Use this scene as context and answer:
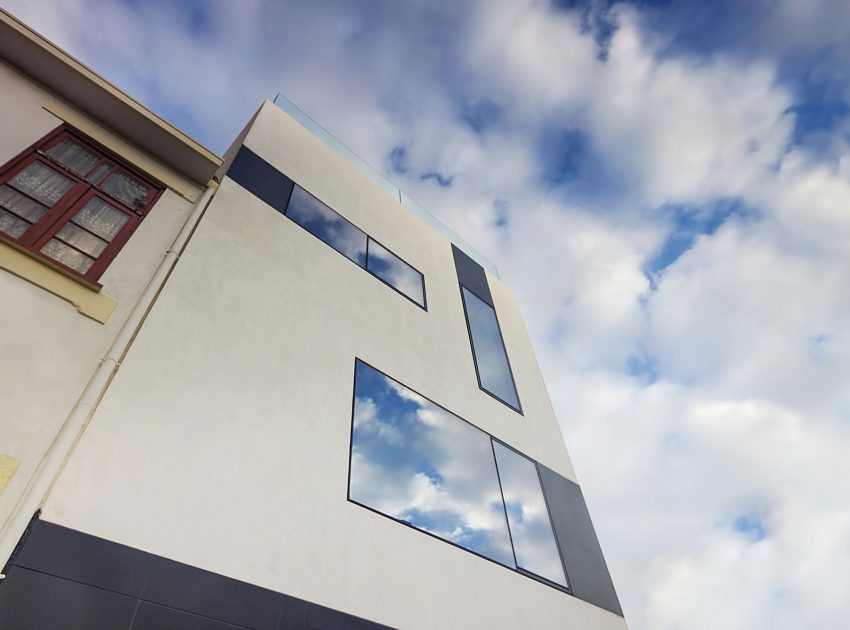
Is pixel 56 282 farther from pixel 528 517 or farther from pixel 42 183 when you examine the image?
pixel 528 517

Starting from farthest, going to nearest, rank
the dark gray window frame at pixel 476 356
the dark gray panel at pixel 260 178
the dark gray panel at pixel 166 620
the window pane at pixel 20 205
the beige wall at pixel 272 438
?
the dark gray window frame at pixel 476 356 < the dark gray panel at pixel 260 178 < the window pane at pixel 20 205 < the beige wall at pixel 272 438 < the dark gray panel at pixel 166 620

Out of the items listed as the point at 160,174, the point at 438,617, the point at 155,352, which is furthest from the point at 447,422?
the point at 160,174

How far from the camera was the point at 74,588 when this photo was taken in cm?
314

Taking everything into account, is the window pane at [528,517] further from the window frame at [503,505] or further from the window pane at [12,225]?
the window pane at [12,225]

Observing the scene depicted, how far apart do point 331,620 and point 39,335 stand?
11.7ft

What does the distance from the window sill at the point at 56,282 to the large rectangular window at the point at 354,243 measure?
358cm

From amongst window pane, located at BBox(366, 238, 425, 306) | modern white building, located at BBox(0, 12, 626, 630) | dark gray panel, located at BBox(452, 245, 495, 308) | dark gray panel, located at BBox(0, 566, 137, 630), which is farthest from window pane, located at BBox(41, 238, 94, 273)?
dark gray panel, located at BBox(452, 245, 495, 308)

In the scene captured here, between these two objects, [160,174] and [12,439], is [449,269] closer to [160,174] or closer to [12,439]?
[160,174]

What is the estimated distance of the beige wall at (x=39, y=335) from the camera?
3.48 metres

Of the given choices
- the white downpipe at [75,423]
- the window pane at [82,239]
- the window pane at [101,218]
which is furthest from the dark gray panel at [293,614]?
the window pane at [101,218]

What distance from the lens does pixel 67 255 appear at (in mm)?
4684

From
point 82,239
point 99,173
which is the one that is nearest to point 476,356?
point 82,239

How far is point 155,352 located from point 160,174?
2.97m

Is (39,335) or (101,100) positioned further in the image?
(101,100)
